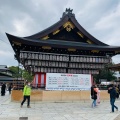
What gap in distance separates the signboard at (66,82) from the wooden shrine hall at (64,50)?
11.8 ft

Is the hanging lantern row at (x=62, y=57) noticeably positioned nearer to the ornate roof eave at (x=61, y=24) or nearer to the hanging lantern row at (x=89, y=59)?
the hanging lantern row at (x=89, y=59)

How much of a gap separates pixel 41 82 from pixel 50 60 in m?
2.61

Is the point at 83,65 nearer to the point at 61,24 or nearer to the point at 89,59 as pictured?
the point at 89,59

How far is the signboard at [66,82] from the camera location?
2048 centimetres

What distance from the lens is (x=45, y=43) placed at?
23203 millimetres

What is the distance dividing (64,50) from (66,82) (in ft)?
15.9

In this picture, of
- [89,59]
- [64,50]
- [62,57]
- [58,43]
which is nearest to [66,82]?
[62,57]

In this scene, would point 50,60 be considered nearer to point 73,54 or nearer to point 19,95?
point 73,54

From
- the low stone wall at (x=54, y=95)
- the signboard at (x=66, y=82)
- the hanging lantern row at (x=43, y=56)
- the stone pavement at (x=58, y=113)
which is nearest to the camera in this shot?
the stone pavement at (x=58, y=113)

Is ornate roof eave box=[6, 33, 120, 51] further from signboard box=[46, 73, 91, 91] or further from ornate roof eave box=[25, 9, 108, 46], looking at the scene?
signboard box=[46, 73, 91, 91]

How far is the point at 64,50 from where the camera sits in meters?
24.5

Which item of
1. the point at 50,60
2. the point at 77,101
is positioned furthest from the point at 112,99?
the point at 50,60

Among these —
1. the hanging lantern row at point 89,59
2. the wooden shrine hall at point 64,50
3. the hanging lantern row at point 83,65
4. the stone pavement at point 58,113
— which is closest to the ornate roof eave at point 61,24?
the wooden shrine hall at point 64,50

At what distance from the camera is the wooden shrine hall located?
23.6 m
